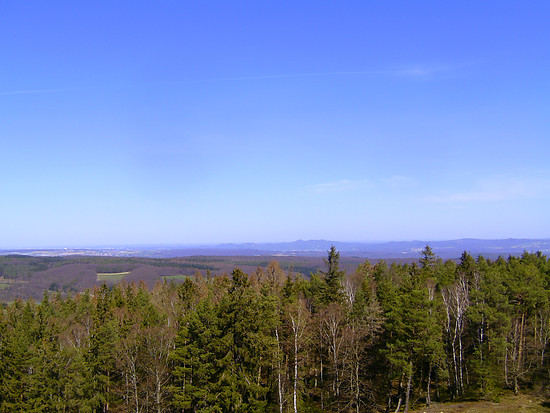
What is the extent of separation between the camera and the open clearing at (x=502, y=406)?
2931cm

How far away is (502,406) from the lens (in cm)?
3064

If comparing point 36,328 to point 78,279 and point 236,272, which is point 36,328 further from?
point 78,279

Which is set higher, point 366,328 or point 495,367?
point 366,328

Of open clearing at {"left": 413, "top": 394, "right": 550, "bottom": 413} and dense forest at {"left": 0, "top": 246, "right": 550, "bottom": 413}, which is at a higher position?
dense forest at {"left": 0, "top": 246, "right": 550, "bottom": 413}

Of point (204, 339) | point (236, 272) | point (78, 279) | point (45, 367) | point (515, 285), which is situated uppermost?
point (236, 272)

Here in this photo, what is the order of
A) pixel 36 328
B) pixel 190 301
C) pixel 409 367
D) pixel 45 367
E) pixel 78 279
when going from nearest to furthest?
1. pixel 409 367
2. pixel 45 367
3. pixel 36 328
4. pixel 190 301
5. pixel 78 279

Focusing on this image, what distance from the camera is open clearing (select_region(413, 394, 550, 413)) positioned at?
96.2 ft

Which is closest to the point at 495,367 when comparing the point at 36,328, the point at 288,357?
the point at 288,357

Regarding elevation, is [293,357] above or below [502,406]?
above

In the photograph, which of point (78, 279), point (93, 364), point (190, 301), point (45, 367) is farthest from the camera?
point (78, 279)

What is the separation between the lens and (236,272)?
31.1m

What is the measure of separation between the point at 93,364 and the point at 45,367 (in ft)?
13.5

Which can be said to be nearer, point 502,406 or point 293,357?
point 502,406

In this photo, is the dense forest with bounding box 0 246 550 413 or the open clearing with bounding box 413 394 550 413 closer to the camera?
the open clearing with bounding box 413 394 550 413
